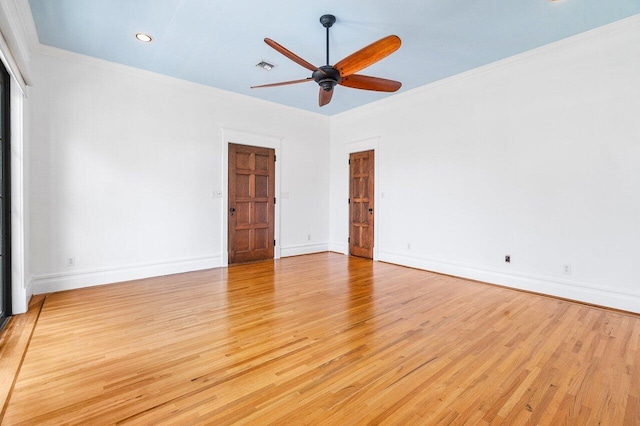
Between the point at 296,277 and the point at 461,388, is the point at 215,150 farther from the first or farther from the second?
the point at 461,388

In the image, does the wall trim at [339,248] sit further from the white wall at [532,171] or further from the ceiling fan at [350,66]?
the ceiling fan at [350,66]

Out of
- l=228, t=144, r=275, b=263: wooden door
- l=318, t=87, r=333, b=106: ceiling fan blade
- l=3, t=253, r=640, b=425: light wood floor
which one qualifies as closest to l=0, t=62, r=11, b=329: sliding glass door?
l=3, t=253, r=640, b=425: light wood floor

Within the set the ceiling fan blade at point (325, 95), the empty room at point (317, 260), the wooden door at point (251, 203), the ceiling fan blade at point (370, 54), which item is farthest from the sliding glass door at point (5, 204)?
the ceiling fan blade at point (370, 54)

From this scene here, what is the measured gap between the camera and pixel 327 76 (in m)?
3.02

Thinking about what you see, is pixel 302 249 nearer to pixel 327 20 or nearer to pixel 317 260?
pixel 317 260

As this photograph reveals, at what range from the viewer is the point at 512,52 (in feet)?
12.7

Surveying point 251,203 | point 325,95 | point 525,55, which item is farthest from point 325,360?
point 525,55

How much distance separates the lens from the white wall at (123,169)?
12.4 ft

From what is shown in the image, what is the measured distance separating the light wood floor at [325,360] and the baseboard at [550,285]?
0.20m

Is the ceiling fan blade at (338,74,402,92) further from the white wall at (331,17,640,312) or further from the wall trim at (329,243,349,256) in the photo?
the wall trim at (329,243,349,256)

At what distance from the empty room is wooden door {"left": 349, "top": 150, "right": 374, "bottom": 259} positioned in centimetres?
29

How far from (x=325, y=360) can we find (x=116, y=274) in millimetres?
3561

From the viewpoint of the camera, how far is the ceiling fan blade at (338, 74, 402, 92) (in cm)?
321

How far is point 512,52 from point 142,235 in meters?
5.70
